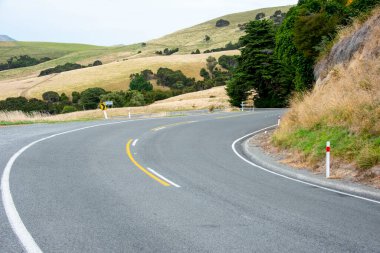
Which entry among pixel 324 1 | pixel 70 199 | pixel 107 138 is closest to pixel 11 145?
pixel 107 138

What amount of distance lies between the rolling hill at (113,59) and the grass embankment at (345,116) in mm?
70253

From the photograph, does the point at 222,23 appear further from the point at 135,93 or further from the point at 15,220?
the point at 15,220

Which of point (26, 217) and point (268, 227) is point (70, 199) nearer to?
point (26, 217)

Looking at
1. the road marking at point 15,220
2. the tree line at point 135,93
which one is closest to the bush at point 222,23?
the tree line at point 135,93

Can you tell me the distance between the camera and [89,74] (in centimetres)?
9956

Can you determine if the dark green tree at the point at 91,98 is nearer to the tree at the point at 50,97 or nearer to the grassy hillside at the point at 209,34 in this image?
the tree at the point at 50,97

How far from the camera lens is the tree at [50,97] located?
7816cm

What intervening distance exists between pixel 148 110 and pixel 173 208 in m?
39.9

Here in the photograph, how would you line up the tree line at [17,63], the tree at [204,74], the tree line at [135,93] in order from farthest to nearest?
the tree line at [17,63]
the tree at [204,74]
the tree line at [135,93]

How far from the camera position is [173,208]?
772 cm

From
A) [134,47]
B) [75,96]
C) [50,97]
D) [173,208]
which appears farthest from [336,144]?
[134,47]

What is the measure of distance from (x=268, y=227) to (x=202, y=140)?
40.9 feet

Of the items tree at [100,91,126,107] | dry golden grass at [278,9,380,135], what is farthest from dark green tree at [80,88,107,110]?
dry golden grass at [278,9,380,135]

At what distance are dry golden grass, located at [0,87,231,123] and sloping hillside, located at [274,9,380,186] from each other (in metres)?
19.6
